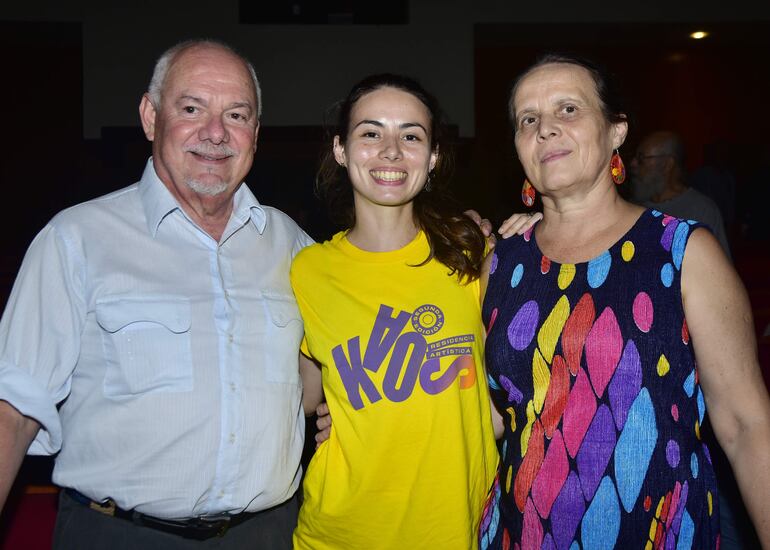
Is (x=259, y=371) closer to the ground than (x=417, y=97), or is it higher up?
closer to the ground

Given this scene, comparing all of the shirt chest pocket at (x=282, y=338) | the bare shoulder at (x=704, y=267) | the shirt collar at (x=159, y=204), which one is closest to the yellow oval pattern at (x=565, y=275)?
the bare shoulder at (x=704, y=267)

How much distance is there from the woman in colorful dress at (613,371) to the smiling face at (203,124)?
85cm

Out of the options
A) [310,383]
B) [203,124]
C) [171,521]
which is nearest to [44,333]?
[171,521]

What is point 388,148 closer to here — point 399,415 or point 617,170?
point 617,170

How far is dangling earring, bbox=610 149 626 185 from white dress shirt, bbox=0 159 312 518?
1033 mm

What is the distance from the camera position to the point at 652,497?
154 cm

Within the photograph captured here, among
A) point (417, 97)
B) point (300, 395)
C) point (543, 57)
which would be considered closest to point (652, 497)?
point (300, 395)

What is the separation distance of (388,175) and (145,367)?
87 centimetres

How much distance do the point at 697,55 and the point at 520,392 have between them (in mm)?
10401

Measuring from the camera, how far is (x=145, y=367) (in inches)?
68.9

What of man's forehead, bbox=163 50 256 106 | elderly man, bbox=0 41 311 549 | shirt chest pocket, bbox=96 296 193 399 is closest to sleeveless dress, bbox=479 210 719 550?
elderly man, bbox=0 41 311 549

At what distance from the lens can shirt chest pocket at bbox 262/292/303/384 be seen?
191cm

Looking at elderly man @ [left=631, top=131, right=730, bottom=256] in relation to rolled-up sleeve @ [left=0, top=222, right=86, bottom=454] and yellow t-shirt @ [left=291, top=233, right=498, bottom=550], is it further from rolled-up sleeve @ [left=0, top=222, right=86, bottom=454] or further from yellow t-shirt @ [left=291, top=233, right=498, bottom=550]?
rolled-up sleeve @ [left=0, top=222, right=86, bottom=454]

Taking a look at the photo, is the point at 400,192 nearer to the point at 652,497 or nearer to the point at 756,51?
the point at 652,497
